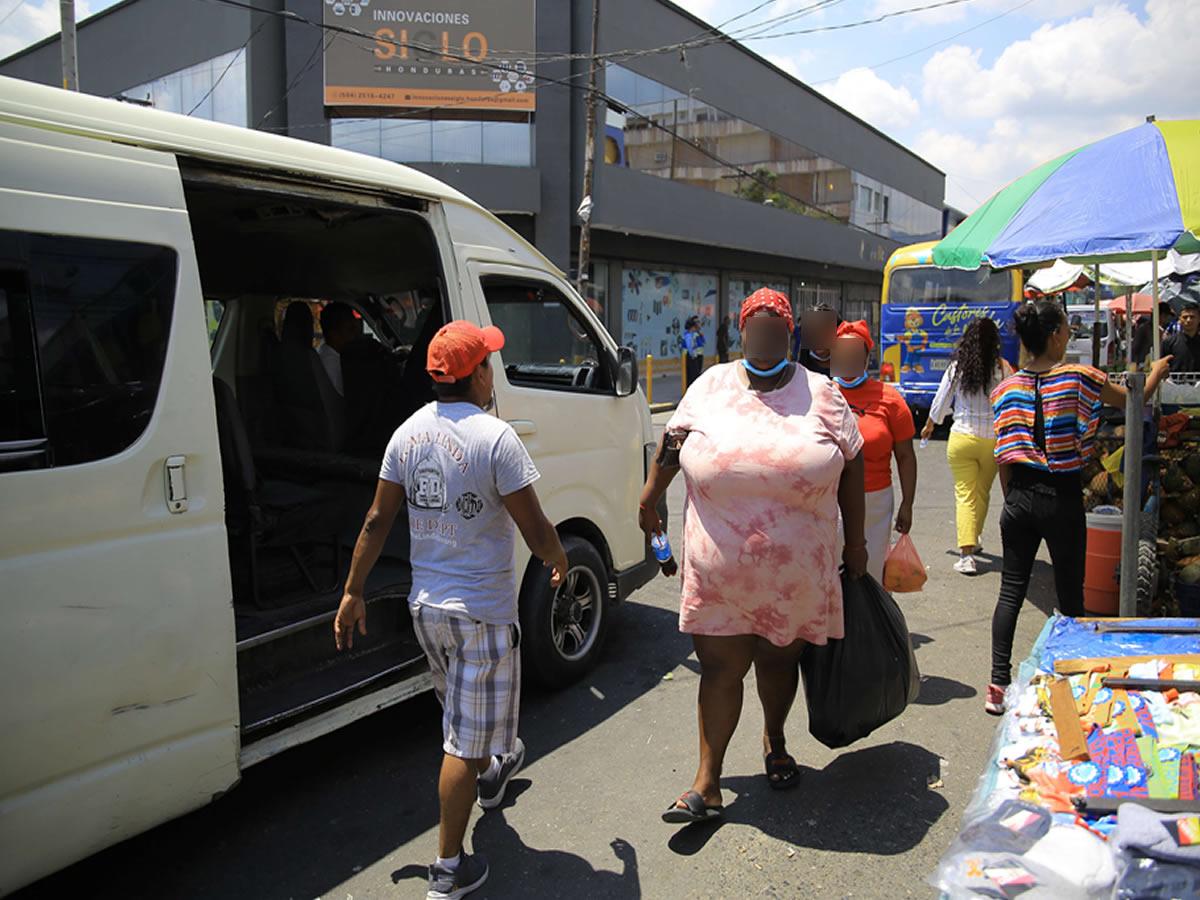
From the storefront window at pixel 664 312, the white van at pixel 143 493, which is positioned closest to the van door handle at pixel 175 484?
the white van at pixel 143 493

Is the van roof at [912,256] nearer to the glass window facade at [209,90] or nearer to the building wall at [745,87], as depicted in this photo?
the building wall at [745,87]

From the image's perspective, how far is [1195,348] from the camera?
31.6ft

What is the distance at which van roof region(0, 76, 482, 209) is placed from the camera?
2.56 metres

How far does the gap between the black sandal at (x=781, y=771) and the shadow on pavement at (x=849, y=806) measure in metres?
0.03

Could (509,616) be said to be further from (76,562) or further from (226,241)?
(226,241)

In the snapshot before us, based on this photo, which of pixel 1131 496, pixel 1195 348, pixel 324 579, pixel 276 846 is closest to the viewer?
pixel 276 846

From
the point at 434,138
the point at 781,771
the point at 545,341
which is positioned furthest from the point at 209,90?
the point at 781,771

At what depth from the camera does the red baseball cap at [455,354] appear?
2.85 meters

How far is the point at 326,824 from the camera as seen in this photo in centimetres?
339

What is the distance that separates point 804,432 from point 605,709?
2.02 metres

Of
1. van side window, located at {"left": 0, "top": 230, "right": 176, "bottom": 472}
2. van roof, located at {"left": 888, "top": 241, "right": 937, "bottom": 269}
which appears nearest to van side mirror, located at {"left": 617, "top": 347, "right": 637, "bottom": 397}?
van side window, located at {"left": 0, "top": 230, "right": 176, "bottom": 472}

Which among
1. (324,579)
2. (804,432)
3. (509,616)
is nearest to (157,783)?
(509,616)

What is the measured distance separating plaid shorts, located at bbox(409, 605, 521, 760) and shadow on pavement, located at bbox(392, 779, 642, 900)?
0.46 metres

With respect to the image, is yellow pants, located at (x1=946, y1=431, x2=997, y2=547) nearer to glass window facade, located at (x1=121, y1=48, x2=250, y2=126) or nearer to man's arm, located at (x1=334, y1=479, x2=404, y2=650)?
man's arm, located at (x1=334, y1=479, x2=404, y2=650)
